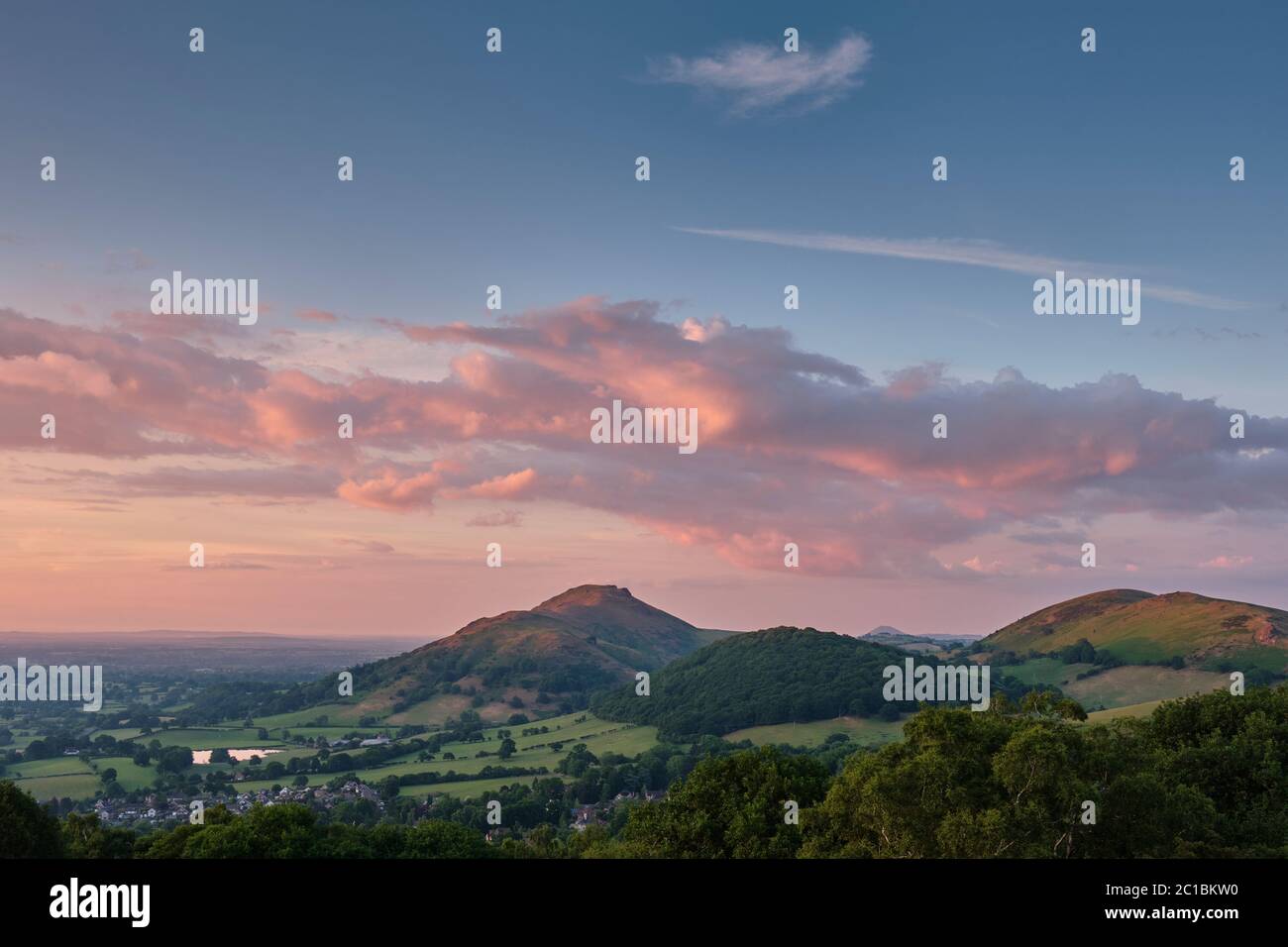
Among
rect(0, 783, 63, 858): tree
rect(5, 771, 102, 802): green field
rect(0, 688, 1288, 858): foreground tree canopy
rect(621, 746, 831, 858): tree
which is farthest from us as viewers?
rect(5, 771, 102, 802): green field

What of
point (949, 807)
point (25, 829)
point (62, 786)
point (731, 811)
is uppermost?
point (949, 807)

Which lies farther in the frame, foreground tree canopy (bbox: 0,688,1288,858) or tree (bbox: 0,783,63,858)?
tree (bbox: 0,783,63,858)

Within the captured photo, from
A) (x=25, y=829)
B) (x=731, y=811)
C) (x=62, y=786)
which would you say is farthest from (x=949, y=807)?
(x=62, y=786)

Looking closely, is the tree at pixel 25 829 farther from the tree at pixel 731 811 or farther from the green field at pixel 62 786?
the green field at pixel 62 786

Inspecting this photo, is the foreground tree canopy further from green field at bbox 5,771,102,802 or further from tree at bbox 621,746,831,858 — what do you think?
green field at bbox 5,771,102,802

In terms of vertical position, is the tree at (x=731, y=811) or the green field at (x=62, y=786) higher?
the tree at (x=731, y=811)

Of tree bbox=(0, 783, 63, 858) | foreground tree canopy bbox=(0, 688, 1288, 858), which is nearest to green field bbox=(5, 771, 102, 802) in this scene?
foreground tree canopy bbox=(0, 688, 1288, 858)

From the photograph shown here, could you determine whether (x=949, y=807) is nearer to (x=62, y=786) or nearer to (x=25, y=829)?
(x=25, y=829)

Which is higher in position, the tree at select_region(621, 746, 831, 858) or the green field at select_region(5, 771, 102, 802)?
the tree at select_region(621, 746, 831, 858)

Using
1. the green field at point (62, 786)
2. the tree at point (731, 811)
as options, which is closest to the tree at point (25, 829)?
the tree at point (731, 811)

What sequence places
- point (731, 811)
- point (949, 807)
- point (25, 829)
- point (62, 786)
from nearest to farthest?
1. point (949, 807)
2. point (731, 811)
3. point (25, 829)
4. point (62, 786)
